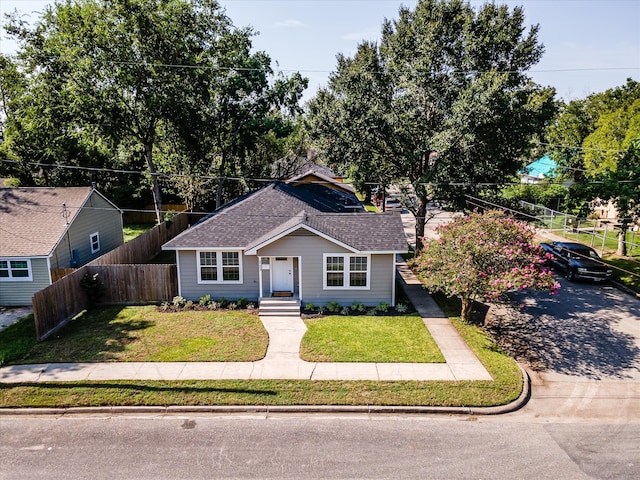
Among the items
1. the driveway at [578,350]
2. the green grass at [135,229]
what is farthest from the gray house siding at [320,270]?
the green grass at [135,229]

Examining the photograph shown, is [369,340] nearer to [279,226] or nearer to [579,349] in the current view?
[279,226]

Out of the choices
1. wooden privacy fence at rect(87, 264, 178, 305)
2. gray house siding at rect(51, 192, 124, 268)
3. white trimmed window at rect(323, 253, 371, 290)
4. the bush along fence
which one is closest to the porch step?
white trimmed window at rect(323, 253, 371, 290)

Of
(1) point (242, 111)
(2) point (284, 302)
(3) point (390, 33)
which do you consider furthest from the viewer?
(1) point (242, 111)

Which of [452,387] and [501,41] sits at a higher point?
[501,41]

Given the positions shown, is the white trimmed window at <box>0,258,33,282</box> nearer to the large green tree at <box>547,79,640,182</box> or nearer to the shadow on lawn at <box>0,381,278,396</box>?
the shadow on lawn at <box>0,381,278,396</box>

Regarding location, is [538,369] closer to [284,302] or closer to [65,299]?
[284,302]

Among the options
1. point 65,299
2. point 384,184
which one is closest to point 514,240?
point 384,184

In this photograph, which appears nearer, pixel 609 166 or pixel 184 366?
pixel 184 366

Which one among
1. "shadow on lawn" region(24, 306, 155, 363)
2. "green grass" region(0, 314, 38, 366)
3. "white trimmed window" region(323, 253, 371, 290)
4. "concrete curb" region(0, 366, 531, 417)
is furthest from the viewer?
"white trimmed window" region(323, 253, 371, 290)
